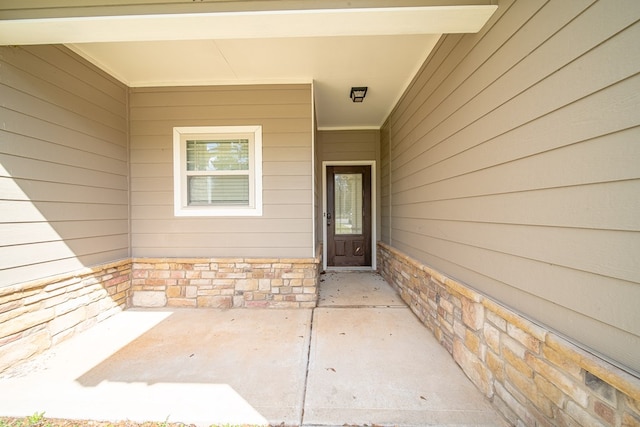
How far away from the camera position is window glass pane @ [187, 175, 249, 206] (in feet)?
10.5

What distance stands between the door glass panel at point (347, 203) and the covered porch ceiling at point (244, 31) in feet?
7.77

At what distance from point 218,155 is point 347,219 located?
280 cm

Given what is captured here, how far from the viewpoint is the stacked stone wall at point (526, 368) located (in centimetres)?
98

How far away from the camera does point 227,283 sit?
309 cm

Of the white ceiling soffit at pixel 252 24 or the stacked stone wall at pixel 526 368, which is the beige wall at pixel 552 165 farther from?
the white ceiling soffit at pixel 252 24

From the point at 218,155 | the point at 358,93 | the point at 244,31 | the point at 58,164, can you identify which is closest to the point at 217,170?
the point at 218,155

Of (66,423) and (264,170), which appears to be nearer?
(66,423)

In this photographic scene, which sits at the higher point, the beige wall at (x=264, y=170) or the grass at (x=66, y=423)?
the beige wall at (x=264, y=170)

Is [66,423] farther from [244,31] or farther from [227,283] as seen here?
[244,31]

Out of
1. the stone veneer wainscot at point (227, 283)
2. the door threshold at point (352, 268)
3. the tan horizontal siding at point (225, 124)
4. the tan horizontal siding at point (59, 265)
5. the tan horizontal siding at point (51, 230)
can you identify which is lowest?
the door threshold at point (352, 268)

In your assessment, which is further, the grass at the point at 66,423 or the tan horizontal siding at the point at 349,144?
the tan horizontal siding at the point at 349,144

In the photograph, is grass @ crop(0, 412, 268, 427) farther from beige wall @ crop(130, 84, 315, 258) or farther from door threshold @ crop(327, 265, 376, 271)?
door threshold @ crop(327, 265, 376, 271)

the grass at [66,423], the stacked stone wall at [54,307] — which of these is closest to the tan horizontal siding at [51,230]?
the stacked stone wall at [54,307]

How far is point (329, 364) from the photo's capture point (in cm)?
198
